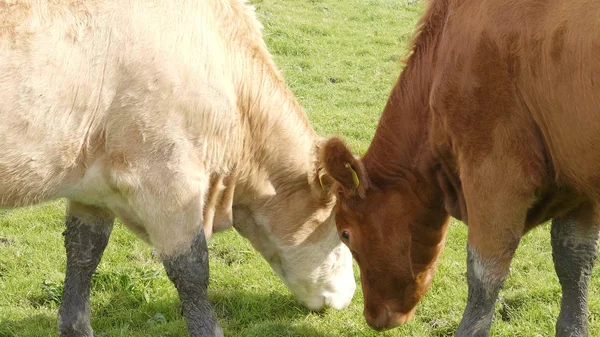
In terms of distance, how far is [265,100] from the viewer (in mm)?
5676

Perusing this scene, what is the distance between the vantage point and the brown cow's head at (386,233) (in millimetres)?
5434

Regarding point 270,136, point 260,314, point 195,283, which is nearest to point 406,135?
point 270,136

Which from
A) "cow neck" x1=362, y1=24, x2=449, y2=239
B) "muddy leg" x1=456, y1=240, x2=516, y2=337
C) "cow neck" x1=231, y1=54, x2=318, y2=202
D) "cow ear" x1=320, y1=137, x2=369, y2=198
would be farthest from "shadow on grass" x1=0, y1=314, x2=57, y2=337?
"muddy leg" x1=456, y1=240, x2=516, y2=337

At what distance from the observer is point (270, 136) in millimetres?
5777

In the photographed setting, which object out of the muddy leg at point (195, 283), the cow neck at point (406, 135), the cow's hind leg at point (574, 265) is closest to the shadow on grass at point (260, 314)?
the muddy leg at point (195, 283)

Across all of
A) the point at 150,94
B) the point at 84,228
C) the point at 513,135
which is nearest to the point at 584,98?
the point at 513,135

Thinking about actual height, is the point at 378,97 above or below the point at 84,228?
below

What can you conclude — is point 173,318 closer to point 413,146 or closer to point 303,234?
point 303,234

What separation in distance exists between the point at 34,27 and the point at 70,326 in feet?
7.27

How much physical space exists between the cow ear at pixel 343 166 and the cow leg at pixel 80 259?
5.43 ft

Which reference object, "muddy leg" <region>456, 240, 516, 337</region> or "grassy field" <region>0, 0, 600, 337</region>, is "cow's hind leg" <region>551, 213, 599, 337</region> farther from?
"muddy leg" <region>456, 240, 516, 337</region>

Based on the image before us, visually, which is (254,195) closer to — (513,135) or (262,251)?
(262,251)

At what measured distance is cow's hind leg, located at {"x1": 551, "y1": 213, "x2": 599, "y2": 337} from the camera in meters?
5.20

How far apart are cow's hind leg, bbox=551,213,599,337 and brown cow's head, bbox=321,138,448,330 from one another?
0.73 metres
